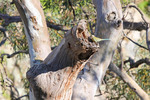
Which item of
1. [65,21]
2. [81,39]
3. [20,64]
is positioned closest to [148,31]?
[65,21]

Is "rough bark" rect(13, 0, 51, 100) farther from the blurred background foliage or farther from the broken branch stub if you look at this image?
the blurred background foliage

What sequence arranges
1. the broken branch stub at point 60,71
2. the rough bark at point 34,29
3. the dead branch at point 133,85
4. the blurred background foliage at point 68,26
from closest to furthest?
the broken branch stub at point 60,71 → the rough bark at point 34,29 → the dead branch at point 133,85 → the blurred background foliage at point 68,26

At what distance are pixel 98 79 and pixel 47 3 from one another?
8.15 feet

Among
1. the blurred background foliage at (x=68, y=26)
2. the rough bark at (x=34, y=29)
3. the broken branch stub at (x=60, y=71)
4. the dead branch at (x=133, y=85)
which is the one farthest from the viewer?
the blurred background foliage at (x=68, y=26)

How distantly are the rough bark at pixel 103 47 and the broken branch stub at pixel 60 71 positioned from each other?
587mm

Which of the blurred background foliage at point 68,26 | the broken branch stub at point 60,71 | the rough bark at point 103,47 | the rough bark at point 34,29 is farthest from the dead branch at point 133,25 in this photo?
the broken branch stub at point 60,71

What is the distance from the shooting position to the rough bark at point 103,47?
8.18ft

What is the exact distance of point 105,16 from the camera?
2.56m

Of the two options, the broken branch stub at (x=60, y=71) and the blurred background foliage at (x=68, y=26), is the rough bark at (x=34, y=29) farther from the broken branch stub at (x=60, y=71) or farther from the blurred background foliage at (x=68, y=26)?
the blurred background foliage at (x=68, y=26)

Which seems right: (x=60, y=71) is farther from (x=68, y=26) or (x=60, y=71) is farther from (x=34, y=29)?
(x=68, y=26)

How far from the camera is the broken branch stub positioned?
1613mm

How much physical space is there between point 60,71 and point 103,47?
0.90m

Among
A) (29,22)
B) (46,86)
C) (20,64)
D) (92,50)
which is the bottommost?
(20,64)

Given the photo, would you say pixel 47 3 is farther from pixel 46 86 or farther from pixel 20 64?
pixel 20 64
